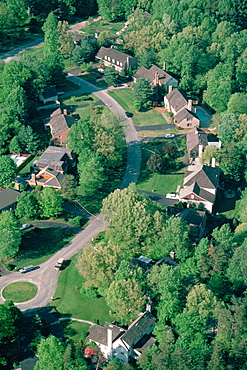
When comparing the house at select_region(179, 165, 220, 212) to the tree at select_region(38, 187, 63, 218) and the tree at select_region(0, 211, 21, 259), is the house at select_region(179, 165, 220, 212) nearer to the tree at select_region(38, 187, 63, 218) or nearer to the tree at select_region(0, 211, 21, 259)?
the tree at select_region(38, 187, 63, 218)

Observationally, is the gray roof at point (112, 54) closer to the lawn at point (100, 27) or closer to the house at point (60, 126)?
the lawn at point (100, 27)

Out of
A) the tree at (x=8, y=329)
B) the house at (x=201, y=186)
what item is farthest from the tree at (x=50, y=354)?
the house at (x=201, y=186)

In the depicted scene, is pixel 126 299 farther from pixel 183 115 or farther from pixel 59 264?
pixel 183 115

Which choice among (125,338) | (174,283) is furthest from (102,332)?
(174,283)

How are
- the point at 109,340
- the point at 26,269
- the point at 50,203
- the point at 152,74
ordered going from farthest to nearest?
1. the point at 152,74
2. the point at 50,203
3. the point at 26,269
4. the point at 109,340

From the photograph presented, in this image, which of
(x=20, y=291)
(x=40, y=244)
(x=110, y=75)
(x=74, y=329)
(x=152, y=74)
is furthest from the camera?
(x=110, y=75)

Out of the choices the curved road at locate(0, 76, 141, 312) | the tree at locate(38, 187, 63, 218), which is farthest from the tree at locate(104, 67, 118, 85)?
the tree at locate(38, 187, 63, 218)
